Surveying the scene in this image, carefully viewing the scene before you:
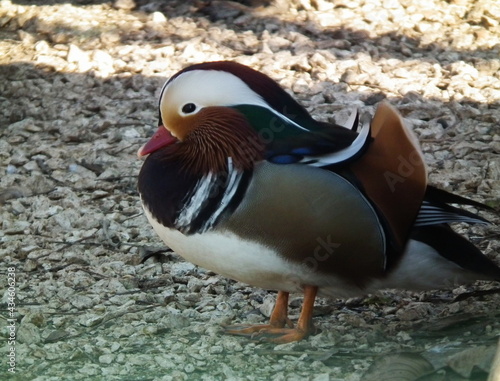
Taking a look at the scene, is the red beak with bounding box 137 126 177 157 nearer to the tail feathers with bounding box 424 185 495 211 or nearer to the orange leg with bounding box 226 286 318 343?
the orange leg with bounding box 226 286 318 343

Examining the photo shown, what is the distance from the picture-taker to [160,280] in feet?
12.0

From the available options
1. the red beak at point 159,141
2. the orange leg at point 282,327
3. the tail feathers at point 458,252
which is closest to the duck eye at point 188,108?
the red beak at point 159,141

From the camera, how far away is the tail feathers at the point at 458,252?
303 centimetres

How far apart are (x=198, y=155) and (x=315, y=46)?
9.15 feet

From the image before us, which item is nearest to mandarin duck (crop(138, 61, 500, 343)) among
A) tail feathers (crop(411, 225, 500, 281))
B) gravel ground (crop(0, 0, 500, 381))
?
tail feathers (crop(411, 225, 500, 281))

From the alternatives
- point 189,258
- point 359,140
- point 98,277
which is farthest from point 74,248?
point 359,140

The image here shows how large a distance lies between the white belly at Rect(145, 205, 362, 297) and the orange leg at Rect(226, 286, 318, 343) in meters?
0.06

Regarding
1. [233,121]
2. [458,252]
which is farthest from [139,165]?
[458,252]

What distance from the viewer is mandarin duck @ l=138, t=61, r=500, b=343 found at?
2.83m

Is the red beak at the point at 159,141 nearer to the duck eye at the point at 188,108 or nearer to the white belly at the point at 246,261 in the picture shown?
the duck eye at the point at 188,108

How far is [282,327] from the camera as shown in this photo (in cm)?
318

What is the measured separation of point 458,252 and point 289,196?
63cm

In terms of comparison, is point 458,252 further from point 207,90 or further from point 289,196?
point 207,90

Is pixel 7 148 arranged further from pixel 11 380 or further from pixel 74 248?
pixel 11 380
